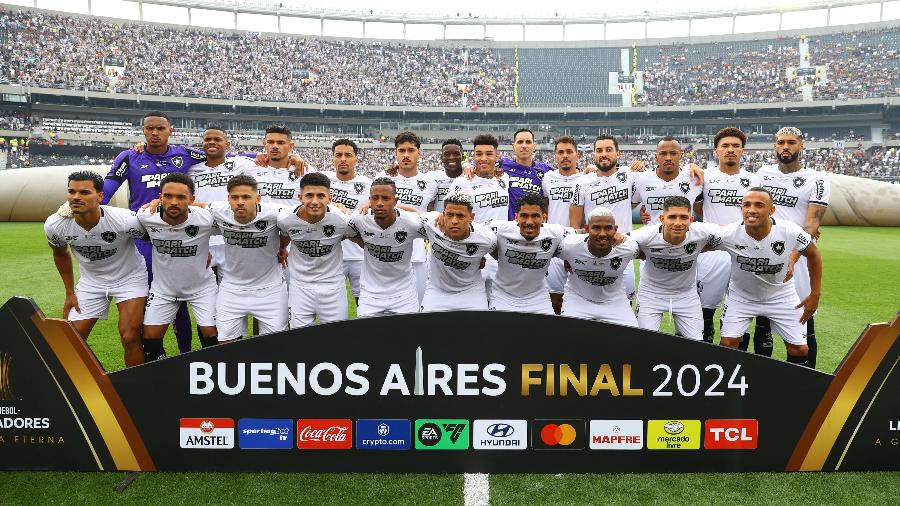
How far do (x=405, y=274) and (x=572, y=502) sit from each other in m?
2.57

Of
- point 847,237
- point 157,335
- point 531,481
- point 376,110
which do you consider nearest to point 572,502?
point 531,481

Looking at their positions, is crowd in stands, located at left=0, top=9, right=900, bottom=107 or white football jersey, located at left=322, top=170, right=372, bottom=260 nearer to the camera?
white football jersey, located at left=322, top=170, right=372, bottom=260

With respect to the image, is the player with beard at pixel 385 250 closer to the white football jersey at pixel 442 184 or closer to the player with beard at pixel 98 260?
the white football jersey at pixel 442 184

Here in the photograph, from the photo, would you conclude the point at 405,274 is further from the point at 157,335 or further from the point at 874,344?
the point at 874,344

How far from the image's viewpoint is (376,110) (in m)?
48.9

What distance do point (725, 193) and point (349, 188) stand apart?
369 cm

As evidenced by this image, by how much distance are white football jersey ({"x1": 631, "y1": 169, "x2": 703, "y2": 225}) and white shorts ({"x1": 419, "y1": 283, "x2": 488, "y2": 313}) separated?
1.98 meters

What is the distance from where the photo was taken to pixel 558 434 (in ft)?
11.4

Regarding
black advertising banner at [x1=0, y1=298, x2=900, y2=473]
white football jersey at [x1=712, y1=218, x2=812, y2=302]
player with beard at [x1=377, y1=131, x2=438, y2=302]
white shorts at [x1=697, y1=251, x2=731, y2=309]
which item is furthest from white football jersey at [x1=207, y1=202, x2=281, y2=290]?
white shorts at [x1=697, y1=251, x2=731, y2=309]

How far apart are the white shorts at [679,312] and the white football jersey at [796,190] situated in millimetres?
1631

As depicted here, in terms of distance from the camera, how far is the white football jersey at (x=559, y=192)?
6.42 m

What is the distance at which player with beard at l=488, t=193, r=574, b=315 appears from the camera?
4.74 meters

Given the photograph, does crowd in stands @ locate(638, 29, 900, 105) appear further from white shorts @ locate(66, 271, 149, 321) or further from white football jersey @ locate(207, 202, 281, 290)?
white shorts @ locate(66, 271, 149, 321)

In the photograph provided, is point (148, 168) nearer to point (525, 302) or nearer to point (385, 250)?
point (385, 250)
